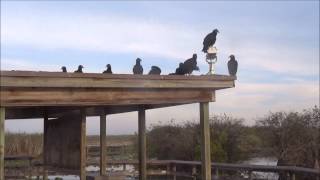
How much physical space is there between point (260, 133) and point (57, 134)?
11.5 meters

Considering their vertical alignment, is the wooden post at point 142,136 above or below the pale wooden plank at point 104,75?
below

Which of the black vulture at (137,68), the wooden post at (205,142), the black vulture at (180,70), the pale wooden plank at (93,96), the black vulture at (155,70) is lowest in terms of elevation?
the wooden post at (205,142)

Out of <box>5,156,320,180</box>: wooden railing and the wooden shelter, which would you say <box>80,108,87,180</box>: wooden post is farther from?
<box>5,156,320,180</box>: wooden railing

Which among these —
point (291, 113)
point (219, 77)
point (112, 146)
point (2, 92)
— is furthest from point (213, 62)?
point (112, 146)

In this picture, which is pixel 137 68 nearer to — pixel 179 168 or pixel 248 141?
pixel 179 168

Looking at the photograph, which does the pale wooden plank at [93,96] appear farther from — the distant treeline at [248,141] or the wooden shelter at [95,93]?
the distant treeline at [248,141]

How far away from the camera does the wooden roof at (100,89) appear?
6758 millimetres

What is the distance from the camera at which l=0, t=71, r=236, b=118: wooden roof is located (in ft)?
22.2

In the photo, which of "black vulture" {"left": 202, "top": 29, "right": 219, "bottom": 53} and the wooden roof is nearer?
the wooden roof

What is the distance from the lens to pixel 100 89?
7.45 metres

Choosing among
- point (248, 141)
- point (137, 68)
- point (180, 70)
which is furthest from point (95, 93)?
point (248, 141)

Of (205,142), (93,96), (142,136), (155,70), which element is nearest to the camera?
(93,96)

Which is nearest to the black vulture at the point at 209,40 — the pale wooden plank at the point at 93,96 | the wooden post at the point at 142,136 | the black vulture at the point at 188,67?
the black vulture at the point at 188,67

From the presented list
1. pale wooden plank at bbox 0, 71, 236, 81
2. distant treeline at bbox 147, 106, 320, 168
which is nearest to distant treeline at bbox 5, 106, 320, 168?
distant treeline at bbox 147, 106, 320, 168
